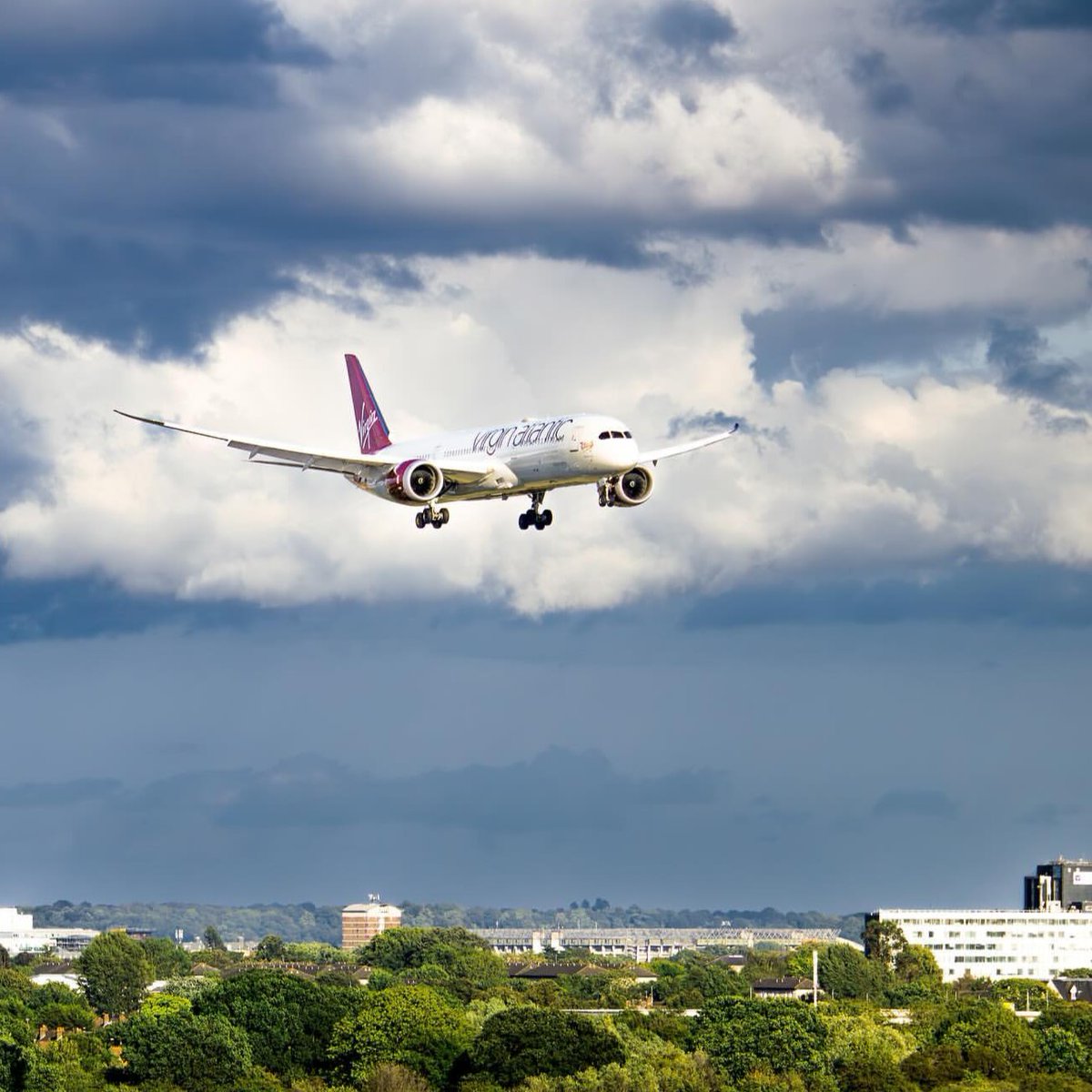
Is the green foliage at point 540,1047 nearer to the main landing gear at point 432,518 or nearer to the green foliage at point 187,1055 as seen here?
the green foliage at point 187,1055

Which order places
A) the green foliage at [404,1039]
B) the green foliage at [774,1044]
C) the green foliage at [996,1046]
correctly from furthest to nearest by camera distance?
the green foliage at [774,1044] < the green foliage at [404,1039] < the green foliage at [996,1046]

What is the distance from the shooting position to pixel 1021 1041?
191 m

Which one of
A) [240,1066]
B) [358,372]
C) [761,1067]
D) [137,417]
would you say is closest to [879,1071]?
[761,1067]

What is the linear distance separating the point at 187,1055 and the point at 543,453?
260ft

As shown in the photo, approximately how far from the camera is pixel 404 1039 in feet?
624

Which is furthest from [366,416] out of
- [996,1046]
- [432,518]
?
[996,1046]

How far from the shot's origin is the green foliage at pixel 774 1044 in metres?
188

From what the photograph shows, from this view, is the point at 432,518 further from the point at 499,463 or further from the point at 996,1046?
the point at 996,1046

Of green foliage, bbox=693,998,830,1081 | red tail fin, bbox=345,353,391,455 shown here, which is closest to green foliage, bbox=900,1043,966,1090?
green foliage, bbox=693,998,830,1081

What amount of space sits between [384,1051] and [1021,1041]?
5474 centimetres

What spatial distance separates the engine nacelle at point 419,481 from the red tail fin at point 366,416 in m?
30.5

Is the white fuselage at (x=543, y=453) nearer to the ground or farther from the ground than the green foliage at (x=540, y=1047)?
farther from the ground

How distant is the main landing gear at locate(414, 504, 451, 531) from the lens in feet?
439

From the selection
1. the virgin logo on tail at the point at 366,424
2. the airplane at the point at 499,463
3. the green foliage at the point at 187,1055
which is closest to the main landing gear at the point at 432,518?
the airplane at the point at 499,463
